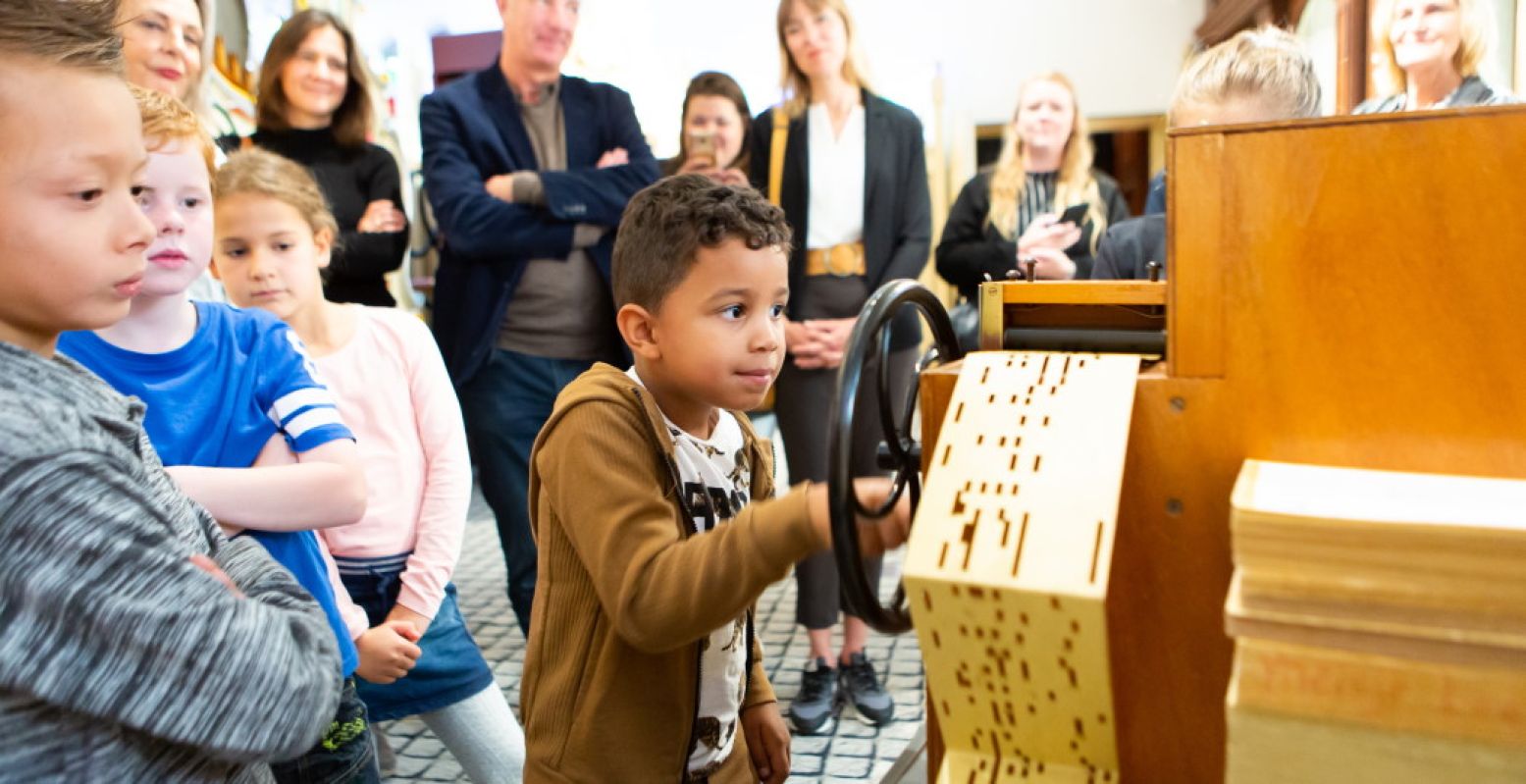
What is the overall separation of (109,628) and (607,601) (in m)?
0.42

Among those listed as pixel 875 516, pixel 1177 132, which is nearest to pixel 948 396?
pixel 875 516

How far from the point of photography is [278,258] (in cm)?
177

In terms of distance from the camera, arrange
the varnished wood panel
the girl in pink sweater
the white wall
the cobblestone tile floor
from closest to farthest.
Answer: the varnished wood panel
the girl in pink sweater
the cobblestone tile floor
the white wall

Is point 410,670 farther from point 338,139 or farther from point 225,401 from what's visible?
point 338,139

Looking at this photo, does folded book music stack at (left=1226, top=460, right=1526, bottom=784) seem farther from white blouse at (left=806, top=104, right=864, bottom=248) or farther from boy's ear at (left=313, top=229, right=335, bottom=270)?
white blouse at (left=806, top=104, right=864, bottom=248)

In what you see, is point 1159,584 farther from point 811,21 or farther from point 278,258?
point 811,21

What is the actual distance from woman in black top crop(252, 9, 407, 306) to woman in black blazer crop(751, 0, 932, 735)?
3.15 ft

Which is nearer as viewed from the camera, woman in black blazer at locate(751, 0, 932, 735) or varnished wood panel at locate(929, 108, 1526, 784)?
varnished wood panel at locate(929, 108, 1526, 784)

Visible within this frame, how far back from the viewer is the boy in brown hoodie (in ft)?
3.40

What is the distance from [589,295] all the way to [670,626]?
1.65 metres

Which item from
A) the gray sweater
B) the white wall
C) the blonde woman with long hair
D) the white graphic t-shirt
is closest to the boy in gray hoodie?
the gray sweater

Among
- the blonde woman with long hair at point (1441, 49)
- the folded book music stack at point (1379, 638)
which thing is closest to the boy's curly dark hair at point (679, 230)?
the folded book music stack at point (1379, 638)

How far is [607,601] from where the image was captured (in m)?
1.03

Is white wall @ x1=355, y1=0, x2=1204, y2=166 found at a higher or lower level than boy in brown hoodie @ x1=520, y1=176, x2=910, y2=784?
higher
